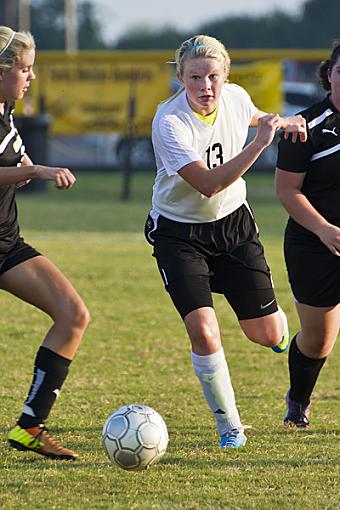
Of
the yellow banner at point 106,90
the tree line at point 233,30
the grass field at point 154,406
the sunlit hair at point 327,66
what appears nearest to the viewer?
the grass field at point 154,406

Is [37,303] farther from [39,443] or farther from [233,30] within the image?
[233,30]

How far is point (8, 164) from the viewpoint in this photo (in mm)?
5137

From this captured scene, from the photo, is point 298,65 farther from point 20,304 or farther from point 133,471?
point 133,471

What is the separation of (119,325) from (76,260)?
11.9ft

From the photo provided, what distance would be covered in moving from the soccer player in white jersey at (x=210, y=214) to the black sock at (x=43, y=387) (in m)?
0.67

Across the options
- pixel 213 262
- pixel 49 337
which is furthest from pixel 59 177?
pixel 213 262

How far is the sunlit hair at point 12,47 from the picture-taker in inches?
196

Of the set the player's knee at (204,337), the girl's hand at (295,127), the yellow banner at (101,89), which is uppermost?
the girl's hand at (295,127)

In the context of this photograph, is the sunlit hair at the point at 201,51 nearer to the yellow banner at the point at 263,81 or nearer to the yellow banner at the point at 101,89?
the yellow banner at the point at 263,81

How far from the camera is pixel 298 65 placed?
917 inches

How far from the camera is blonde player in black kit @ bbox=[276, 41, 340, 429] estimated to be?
5402mm

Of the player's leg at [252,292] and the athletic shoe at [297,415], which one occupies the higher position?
the player's leg at [252,292]

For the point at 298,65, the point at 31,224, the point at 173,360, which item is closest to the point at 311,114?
the point at 173,360

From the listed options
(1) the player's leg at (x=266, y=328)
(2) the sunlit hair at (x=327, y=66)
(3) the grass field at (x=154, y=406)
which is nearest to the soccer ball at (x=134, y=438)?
(3) the grass field at (x=154, y=406)
